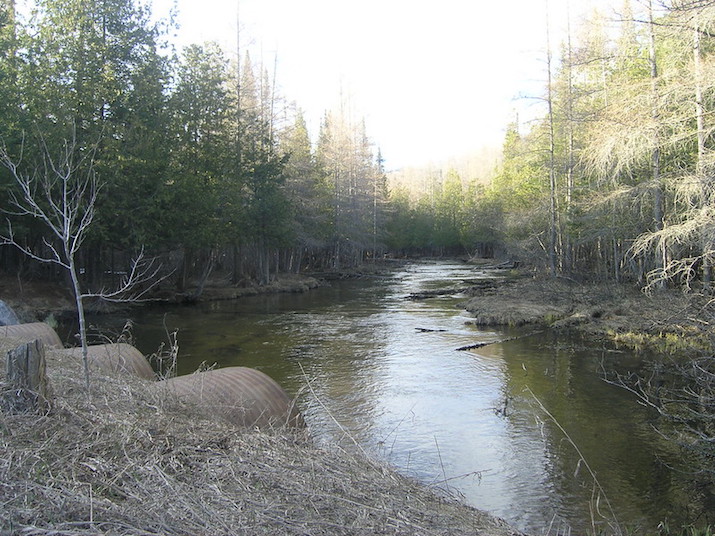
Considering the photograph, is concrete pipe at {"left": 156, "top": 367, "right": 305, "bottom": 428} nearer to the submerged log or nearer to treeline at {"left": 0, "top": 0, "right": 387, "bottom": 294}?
the submerged log

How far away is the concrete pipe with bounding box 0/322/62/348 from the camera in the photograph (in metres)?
9.20

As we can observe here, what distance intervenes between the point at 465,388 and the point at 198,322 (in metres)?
12.1

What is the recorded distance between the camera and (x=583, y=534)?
18.7ft

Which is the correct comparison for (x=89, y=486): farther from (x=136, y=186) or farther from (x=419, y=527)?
(x=136, y=186)

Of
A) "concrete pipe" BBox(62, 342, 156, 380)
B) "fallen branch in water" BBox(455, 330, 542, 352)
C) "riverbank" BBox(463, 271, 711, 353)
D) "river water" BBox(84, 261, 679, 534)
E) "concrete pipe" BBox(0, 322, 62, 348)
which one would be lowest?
"river water" BBox(84, 261, 679, 534)

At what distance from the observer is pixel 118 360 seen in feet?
25.2

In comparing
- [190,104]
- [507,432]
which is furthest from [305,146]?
[507,432]

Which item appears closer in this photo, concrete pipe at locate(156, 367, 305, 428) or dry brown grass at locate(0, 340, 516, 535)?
dry brown grass at locate(0, 340, 516, 535)

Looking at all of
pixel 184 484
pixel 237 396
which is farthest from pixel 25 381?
pixel 237 396

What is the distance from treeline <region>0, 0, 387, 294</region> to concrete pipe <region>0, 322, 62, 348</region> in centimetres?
542

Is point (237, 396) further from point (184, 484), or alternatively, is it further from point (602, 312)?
point (602, 312)

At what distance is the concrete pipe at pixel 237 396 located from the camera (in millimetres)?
5871

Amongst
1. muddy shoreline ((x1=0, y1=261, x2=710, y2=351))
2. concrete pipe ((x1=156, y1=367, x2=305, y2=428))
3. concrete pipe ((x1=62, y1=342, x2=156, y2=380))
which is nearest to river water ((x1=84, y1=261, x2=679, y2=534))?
concrete pipe ((x1=156, y1=367, x2=305, y2=428))

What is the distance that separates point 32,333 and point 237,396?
532 centimetres
